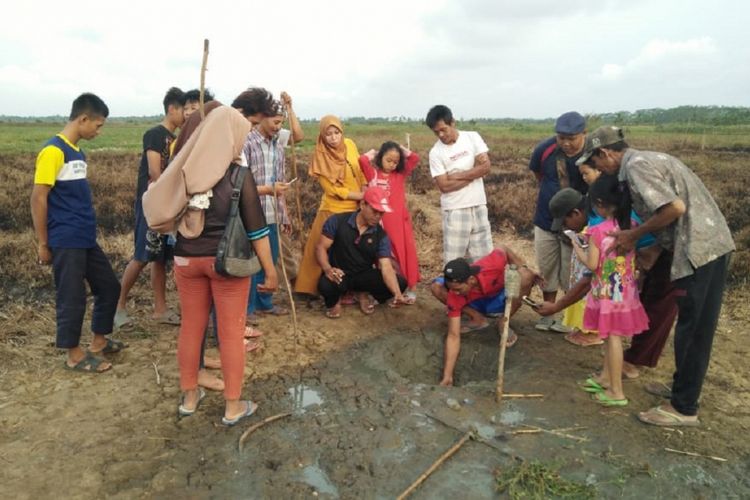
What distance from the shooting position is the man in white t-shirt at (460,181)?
15.1 feet

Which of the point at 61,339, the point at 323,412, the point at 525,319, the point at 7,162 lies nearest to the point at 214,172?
the point at 323,412

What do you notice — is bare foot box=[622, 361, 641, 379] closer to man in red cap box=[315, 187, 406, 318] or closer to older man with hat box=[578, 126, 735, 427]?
older man with hat box=[578, 126, 735, 427]

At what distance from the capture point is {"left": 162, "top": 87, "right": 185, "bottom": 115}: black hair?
414 cm

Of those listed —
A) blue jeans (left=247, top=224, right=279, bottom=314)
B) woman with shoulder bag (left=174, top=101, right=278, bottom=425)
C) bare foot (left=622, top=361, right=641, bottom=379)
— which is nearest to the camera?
woman with shoulder bag (left=174, top=101, right=278, bottom=425)

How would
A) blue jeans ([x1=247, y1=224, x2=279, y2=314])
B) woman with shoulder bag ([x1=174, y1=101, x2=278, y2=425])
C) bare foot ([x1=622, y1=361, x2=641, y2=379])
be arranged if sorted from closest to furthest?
woman with shoulder bag ([x1=174, y1=101, x2=278, y2=425]), bare foot ([x1=622, y1=361, x2=641, y2=379]), blue jeans ([x1=247, y1=224, x2=279, y2=314])

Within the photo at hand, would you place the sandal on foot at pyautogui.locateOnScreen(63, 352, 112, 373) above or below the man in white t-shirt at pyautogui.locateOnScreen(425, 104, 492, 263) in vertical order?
below

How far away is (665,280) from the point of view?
3.42 m

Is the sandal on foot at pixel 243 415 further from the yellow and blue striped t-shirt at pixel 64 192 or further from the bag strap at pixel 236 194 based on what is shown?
the yellow and blue striped t-shirt at pixel 64 192

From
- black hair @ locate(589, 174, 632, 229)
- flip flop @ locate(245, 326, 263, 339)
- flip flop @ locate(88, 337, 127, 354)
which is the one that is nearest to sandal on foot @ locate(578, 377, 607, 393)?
black hair @ locate(589, 174, 632, 229)

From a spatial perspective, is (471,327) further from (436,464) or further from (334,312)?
(436,464)

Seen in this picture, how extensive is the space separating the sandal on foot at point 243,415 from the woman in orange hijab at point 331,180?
1809 mm

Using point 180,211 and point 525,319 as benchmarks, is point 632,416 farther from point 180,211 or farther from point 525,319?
point 180,211

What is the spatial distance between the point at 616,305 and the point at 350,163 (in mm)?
2552

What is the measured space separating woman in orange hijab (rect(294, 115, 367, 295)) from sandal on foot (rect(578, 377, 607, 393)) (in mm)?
2422
